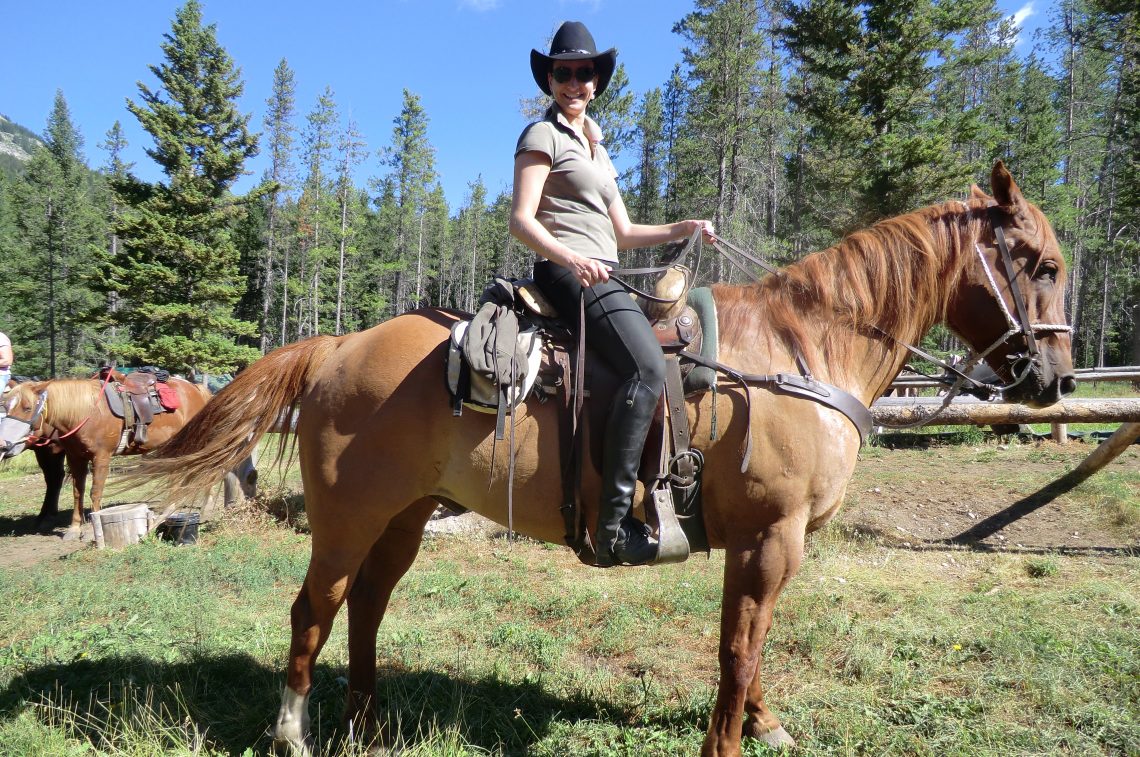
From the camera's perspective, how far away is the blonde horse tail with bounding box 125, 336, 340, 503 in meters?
3.27

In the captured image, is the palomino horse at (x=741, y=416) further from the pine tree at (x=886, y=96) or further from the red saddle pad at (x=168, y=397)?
the pine tree at (x=886, y=96)

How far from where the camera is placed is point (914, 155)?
583 inches

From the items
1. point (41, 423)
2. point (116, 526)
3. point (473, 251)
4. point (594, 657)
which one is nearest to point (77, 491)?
point (41, 423)

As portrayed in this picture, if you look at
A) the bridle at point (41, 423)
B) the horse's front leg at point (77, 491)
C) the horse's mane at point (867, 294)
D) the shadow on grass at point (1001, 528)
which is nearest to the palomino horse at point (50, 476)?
the horse's front leg at point (77, 491)

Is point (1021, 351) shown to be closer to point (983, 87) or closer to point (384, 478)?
point (384, 478)

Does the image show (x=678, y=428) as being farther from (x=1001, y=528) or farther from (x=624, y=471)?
(x=1001, y=528)

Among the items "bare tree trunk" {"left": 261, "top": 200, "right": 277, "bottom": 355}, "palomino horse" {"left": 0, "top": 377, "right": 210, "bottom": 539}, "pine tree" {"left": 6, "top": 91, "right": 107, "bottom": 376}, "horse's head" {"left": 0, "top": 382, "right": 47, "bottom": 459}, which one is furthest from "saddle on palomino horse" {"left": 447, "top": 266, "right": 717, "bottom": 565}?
"bare tree trunk" {"left": 261, "top": 200, "right": 277, "bottom": 355}

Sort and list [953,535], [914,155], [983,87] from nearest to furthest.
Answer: [953,535], [914,155], [983,87]

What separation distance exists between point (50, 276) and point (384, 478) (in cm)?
Answer: 4231

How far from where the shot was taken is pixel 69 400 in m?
8.91

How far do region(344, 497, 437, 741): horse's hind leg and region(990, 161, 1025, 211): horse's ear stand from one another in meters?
3.37

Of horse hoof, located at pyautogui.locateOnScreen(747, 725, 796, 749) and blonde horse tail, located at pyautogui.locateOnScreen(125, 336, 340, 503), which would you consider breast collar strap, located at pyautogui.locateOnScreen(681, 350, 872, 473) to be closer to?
horse hoof, located at pyautogui.locateOnScreen(747, 725, 796, 749)

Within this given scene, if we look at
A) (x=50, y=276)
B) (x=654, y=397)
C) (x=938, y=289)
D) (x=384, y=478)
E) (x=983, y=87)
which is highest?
(x=983, y=87)

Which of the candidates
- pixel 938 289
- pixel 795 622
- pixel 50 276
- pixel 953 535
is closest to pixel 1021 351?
pixel 938 289
